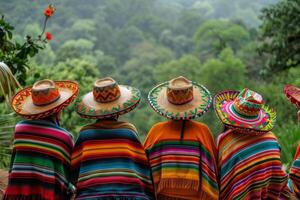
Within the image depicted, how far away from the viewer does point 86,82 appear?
51.8 feet

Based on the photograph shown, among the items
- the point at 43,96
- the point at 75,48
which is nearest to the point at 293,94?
the point at 43,96

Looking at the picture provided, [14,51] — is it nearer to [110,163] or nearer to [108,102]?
[108,102]

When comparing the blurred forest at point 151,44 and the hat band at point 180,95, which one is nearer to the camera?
the hat band at point 180,95

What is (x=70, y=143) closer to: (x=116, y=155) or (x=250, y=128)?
(x=116, y=155)

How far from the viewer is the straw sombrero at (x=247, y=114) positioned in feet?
11.7

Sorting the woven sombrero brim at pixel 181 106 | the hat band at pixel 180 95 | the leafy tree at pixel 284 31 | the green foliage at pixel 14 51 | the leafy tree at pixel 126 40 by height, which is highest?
the hat band at pixel 180 95

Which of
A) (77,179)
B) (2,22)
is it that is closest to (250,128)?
(77,179)

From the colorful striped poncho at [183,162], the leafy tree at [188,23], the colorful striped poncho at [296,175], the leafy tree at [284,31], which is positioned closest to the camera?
the colorful striped poncho at [183,162]

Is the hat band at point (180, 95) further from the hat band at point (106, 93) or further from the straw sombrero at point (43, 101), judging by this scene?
the straw sombrero at point (43, 101)

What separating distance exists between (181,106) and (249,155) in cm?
58

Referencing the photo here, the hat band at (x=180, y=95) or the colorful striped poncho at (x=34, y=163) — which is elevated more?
the hat band at (x=180, y=95)

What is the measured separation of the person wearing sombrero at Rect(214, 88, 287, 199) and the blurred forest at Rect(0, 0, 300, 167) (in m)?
11.2

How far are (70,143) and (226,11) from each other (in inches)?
2803

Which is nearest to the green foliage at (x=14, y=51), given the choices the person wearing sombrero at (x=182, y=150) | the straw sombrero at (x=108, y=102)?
the straw sombrero at (x=108, y=102)
